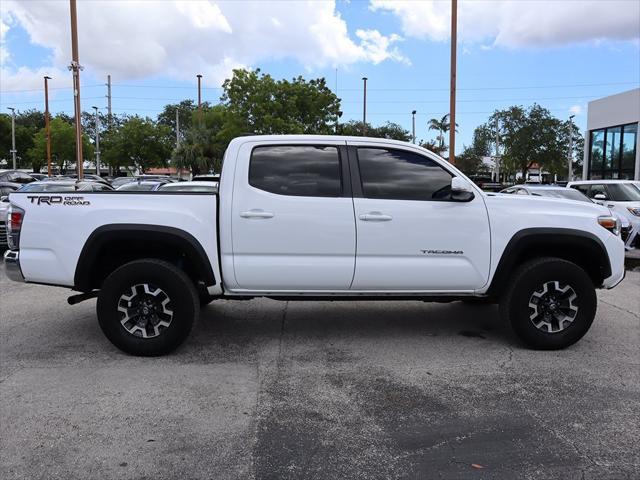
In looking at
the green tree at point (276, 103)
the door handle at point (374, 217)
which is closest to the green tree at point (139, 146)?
the green tree at point (276, 103)

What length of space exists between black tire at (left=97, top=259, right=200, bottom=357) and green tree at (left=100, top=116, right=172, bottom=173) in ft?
177

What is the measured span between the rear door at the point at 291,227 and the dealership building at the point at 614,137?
26.0 metres

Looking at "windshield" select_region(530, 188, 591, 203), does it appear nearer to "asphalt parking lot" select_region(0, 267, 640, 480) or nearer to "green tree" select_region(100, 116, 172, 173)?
"asphalt parking lot" select_region(0, 267, 640, 480)

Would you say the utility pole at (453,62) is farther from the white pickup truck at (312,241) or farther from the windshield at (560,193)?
the white pickup truck at (312,241)

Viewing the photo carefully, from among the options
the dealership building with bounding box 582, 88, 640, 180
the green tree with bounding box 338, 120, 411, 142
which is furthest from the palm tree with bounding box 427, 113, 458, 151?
the dealership building with bounding box 582, 88, 640, 180

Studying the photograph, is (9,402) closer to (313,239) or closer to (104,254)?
(104,254)

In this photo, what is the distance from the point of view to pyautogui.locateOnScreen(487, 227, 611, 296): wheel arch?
197 inches

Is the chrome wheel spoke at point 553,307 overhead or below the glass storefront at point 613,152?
below

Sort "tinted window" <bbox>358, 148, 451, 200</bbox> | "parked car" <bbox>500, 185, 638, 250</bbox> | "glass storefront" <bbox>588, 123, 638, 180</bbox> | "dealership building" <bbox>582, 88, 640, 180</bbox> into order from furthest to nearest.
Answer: "glass storefront" <bbox>588, 123, 638, 180</bbox> < "dealership building" <bbox>582, 88, 640, 180</bbox> < "parked car" <bbox>500, 185, 638, 250</bbox> < "tinted window" <bbox>358, 148, 451, 200</bbox>

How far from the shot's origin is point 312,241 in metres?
4.85

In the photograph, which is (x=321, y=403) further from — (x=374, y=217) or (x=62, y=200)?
(x=62, y=200)

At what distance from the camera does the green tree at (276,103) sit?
36125 millimetres

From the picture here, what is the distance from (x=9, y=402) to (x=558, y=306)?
4.68m

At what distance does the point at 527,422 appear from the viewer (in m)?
3.74
